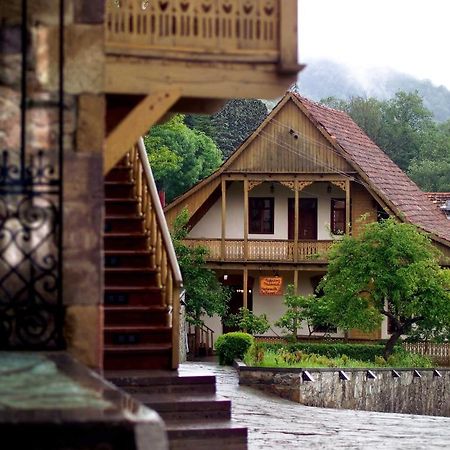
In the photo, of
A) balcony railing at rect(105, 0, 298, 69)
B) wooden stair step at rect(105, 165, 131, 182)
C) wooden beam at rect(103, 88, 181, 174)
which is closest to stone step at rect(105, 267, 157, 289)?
wooden stair step at rect(105, 165, 131, 182)

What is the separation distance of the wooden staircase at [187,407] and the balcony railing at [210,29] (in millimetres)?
3656

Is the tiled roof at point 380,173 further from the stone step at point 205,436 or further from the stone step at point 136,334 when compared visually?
the stone step at point 205,436

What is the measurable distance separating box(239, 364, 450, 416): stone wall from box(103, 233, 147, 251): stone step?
9.06 metres

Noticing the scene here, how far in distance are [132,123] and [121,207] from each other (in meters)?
5.38

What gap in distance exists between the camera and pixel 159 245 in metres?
14.1

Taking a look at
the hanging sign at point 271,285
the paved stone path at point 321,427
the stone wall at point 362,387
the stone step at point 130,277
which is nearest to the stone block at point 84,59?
the stone step at point 130,277

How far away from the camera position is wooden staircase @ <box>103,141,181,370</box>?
13.4m

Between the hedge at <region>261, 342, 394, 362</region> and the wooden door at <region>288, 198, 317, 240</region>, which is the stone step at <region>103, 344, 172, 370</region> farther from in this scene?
the wooden door at <region>288, 198, 317, 240</region>

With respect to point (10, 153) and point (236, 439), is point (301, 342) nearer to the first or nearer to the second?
point (236, 439)

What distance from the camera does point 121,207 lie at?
49.2ft

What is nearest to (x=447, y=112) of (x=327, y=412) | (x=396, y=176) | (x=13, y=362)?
(x=396, y=176)

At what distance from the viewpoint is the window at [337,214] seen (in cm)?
3953

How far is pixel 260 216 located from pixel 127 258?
85.0 feet

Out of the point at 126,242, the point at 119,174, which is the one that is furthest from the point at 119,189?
the point at 126,242
